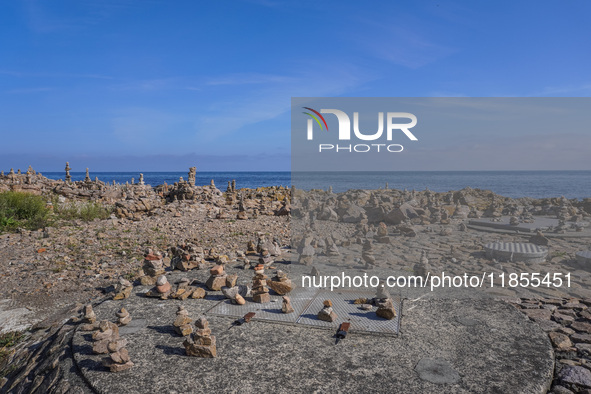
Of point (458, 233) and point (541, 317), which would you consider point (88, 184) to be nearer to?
point (458, 233)

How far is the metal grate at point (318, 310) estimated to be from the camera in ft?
11.7

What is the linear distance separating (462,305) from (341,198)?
7.02 meters

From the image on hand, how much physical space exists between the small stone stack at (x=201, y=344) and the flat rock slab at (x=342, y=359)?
0.06 m

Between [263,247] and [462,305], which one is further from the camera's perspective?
[263,247]

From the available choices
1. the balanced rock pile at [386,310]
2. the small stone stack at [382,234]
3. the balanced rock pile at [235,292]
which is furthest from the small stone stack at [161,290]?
the small stone stack at [382,234]

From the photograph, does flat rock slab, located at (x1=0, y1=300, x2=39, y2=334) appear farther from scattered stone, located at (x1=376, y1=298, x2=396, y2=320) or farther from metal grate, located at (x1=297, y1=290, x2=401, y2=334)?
scattered stone, located at (x1=376, y1=298, x2=396, y2=320)

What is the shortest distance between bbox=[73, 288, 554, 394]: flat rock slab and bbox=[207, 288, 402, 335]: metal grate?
9cm

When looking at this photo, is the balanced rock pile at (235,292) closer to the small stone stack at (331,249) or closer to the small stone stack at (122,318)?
the small stone stack at (122,318)

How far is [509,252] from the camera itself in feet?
20.8

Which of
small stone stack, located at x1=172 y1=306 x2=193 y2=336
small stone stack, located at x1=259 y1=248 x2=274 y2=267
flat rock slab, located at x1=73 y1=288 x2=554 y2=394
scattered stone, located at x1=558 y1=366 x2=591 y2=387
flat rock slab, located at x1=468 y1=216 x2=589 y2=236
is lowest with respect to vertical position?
scattered stone, located at x1=558 y1=366 x2=591 y2=387

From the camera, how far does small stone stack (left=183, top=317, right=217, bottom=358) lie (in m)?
3.04

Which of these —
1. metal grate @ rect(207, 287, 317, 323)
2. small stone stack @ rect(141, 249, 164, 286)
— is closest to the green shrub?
small stone stack @ rect(141, 249, 164, 286)

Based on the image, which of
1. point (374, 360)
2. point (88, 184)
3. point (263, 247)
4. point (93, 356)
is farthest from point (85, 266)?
point (88, 184)

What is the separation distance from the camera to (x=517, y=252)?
634 centimetres
